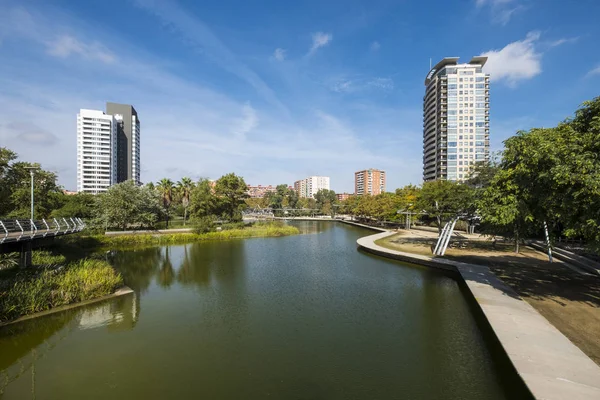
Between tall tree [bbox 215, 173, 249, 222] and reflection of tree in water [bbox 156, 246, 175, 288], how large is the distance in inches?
903

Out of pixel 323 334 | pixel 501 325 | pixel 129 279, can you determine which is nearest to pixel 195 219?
pixel 129 279

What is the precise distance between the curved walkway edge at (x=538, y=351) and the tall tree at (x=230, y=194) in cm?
4380

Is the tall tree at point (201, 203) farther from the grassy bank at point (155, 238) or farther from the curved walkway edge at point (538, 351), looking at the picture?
the curved walkway edge at point (538, 351)

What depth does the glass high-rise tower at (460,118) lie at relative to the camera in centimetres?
9238

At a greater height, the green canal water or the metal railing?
the metal railing

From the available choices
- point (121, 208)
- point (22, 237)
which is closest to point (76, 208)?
point (121, 208)

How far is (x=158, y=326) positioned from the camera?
→ 13797mm

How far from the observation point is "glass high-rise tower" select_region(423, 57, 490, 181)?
92375 mm

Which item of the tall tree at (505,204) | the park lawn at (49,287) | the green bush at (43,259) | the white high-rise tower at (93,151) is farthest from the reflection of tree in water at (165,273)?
the white high-rise tower at (93,151)

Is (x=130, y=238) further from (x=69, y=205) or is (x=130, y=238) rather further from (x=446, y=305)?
(x=446, y=305)

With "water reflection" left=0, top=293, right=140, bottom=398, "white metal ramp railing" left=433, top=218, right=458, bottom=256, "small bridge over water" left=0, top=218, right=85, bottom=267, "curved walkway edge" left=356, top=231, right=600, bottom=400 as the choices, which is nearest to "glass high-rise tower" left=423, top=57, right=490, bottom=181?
"white metal ramp railing" left=433, top=218, right=458, bottom=256

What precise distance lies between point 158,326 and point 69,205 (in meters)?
37.5

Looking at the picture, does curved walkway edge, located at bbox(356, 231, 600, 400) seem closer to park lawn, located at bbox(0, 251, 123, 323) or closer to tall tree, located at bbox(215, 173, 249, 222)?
park lawn, located at bbox(0, 251, 123, 323)

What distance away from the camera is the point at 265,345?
38.3 feet
